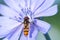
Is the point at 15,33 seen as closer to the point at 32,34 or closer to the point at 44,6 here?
the point at 32,34

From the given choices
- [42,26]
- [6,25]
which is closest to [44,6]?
[42,26]

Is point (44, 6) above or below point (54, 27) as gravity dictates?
above

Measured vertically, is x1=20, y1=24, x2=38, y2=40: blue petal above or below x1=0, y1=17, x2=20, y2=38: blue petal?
below

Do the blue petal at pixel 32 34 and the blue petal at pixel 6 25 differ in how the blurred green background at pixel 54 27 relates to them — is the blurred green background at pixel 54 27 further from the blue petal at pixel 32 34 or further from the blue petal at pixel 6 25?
the blue petal at pixel 6 25

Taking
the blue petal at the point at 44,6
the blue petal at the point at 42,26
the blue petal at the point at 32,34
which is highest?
the blue petal at the point at 44,6

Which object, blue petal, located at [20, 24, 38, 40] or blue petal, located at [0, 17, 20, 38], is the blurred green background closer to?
blue petal, located at [20, 24, 38, 40]

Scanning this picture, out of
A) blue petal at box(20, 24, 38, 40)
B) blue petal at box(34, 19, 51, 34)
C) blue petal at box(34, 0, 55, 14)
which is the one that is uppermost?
blue petal at box(34, 0, 55, 14)

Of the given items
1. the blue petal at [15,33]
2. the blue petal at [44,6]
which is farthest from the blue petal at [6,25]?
the blue petal at [44,6]

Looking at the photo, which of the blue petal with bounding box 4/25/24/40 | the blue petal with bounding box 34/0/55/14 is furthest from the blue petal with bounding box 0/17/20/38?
the blue petal with bounding box 34/0/55/14

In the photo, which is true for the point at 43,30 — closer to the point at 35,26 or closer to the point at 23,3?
the point at 35,26

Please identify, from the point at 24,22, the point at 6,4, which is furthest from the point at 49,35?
the point at 6,4

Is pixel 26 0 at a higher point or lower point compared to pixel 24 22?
higher
